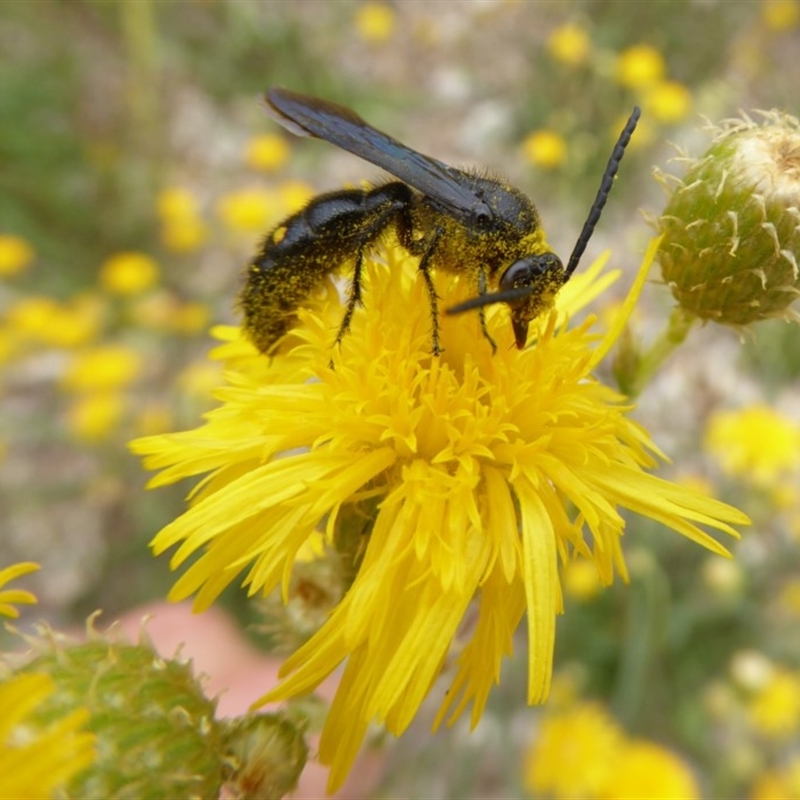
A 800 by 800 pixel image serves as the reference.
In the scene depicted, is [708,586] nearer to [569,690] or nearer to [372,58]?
[569,690]

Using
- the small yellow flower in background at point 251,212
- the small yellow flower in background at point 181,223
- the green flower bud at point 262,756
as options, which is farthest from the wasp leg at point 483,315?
the small yellow flower in background at point 181,223

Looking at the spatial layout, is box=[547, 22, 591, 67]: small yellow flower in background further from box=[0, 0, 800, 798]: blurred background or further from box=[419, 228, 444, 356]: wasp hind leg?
box=[419, 228, 444, 356]: wasp hind leg

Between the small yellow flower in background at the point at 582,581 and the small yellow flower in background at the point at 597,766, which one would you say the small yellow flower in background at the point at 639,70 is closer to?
the small yellow flower in background at the point at 582,581

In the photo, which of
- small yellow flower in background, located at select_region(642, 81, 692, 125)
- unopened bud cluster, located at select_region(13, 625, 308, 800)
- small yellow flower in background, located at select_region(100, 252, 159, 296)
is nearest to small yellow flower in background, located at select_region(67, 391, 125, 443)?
small yellow flower in background, located at select_region(100, 252, 159, 296)

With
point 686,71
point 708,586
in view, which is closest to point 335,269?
point 708,586

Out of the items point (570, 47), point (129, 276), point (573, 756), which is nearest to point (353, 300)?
point (573, 756)

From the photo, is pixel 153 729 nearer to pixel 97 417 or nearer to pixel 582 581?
pixel 582 581
